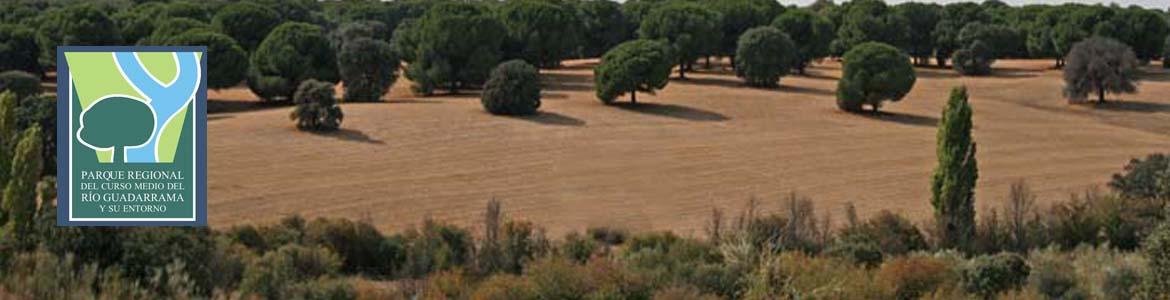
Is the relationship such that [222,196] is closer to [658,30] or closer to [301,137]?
[301,137]

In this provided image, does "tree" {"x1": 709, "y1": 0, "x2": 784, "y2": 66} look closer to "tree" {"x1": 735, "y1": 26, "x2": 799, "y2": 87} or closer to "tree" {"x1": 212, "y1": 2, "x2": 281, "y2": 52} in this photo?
"tree" {"x1": 735, "y1": 26, "x2": 799, "y2": 87}

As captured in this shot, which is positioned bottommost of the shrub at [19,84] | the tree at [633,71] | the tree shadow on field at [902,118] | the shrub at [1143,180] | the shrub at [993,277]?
the shrub at [993,277]

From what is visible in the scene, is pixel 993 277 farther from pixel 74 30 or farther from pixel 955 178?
pixel 74 30

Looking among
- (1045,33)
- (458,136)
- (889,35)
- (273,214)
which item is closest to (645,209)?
(273,214)

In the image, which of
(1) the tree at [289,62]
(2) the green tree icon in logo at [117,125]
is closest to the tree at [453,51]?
(1) the tree at [289,62]

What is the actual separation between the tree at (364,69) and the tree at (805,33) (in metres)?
33.9

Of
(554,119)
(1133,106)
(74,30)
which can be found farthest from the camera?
(74,30)

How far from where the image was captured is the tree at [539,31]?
8550 cm

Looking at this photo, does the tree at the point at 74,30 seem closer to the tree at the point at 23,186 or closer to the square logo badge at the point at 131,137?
the tree at the point at 23,186

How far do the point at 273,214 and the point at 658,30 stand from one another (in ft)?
174

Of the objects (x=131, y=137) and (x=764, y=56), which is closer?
(x=131, y=137)

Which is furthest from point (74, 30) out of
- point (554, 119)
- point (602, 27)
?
point (602, 27)

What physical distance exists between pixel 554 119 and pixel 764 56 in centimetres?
2107

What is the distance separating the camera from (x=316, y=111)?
54.2 metres
